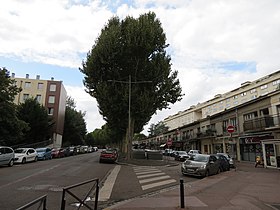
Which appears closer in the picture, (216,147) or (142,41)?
(142,41)

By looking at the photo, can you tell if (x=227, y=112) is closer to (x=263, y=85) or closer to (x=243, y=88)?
(x=263, y=85)

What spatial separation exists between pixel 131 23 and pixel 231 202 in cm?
2237

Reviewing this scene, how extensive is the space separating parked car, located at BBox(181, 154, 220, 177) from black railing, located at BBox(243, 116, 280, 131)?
1172 cm

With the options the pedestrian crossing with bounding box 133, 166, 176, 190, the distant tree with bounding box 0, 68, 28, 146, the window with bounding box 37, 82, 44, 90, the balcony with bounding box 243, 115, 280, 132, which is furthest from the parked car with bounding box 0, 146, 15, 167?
the window with bounding box 37, 82, 44, 90

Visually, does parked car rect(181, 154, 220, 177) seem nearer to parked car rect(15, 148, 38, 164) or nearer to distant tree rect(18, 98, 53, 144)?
parked car rect(15, 148, 38, 164)

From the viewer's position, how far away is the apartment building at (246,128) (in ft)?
86.0

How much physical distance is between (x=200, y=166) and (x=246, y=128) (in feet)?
56.5

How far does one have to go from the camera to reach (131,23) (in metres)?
26.9

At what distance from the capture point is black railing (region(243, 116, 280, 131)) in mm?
26308

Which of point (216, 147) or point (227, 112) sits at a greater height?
point (227, 112)

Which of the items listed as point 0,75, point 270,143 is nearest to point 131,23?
point 0,75

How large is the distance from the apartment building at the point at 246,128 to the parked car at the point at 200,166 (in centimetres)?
646

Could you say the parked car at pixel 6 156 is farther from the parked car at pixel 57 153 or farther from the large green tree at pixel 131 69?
the parked car at pixel 57 153

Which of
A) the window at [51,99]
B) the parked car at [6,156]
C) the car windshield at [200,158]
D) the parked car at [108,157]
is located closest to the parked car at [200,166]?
the car windshield at [200,158]
